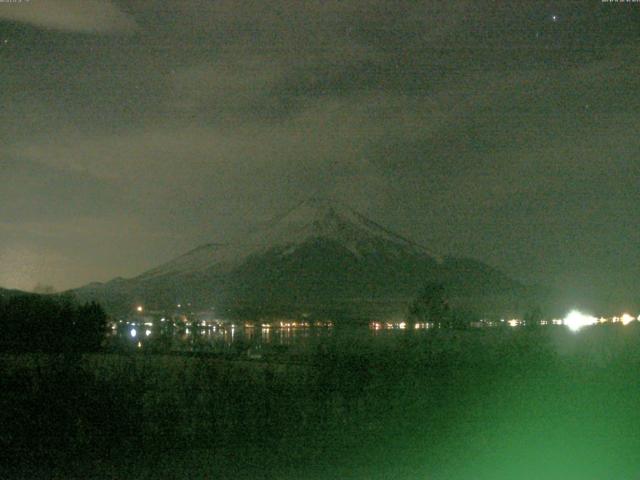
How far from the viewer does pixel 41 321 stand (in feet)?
130

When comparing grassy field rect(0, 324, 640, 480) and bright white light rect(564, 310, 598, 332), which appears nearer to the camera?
grassy field rect(0, 324, 640, 480)

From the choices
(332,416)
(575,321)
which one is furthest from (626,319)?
(332,416)

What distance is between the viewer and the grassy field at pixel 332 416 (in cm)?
1178

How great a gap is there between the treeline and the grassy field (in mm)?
20257

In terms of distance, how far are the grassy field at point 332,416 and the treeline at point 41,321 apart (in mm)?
20257

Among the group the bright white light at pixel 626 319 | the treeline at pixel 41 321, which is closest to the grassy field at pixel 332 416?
the treeline at pixel 41 321

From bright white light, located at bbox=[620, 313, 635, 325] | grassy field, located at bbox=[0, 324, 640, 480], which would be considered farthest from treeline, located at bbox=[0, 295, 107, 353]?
bright white light, located at bbox=[620, 313, 635, 325]

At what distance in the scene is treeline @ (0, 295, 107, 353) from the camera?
36406 mm

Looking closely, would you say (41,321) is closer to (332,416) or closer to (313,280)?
(332,416)

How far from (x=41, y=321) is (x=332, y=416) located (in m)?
28.7

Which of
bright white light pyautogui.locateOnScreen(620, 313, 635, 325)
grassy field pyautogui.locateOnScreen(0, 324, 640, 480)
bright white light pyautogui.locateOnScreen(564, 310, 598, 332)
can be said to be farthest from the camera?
bright white light pyautogui.locateOnScreen(620, 313, 635, 325)

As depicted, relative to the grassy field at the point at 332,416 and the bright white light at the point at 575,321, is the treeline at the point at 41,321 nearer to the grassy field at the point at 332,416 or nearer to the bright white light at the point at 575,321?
the bright white light at the point at 575,321

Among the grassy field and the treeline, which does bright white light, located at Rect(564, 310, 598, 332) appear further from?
the treeline

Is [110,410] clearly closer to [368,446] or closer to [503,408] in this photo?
[368,446]
